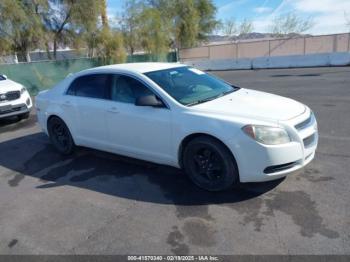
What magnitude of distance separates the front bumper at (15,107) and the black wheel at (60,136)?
3213 millimetres

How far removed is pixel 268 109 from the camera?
3.74 meters

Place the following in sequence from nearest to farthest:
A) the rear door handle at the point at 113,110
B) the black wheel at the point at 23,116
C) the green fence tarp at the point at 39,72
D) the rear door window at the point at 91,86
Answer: the rear door handle at the point at 113,110, the rear door window at the point at 91,86, the black wheel at the point at 23,116, the green fence tarp at the point at 39,72

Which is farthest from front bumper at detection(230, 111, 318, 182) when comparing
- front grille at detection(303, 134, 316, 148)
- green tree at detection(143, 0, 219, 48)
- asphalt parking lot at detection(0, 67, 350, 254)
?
green tree at detection(143, 0, 219, 48)

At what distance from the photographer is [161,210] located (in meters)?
3.55

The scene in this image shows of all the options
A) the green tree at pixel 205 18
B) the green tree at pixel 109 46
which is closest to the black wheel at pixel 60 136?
the green tree at pixel 109 46

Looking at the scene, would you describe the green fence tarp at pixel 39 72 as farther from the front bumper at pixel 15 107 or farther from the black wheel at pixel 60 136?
the black wheel at pixel 60 136

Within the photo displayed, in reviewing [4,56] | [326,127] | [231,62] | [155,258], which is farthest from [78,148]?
[231,62]

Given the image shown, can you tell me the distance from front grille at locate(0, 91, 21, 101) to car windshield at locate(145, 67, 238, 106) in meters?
5.72

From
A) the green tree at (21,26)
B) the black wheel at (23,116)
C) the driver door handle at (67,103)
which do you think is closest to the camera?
the driver door handle at (67,103)

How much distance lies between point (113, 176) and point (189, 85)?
5.75 ft

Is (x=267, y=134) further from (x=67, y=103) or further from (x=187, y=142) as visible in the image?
(x=67, y=103)

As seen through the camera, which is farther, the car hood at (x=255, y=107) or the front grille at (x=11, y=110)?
the front grille at (x=11, y=110)

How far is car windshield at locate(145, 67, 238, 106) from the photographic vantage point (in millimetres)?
4109

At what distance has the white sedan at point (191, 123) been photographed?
136 inches
